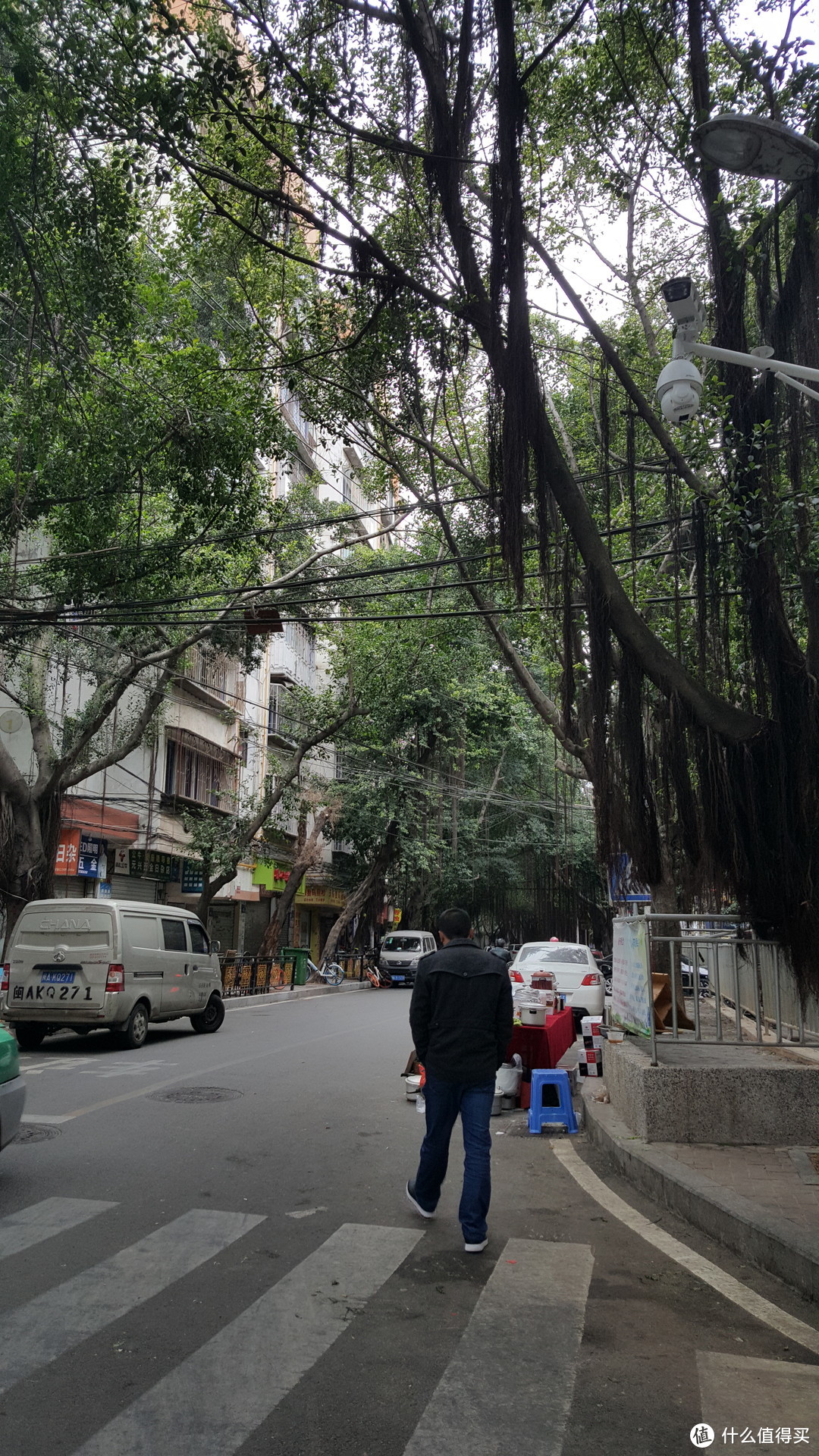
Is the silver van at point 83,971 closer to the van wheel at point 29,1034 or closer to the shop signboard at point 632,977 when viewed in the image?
the van wheel at point 29,1034

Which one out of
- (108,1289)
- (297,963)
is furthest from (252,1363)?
(297,963)

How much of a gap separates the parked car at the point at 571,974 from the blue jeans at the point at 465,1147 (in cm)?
1030

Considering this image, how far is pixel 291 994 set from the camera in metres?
27.1

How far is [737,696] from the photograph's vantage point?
7.26 metres

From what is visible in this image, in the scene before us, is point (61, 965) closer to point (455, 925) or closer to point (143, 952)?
point (143, 952)

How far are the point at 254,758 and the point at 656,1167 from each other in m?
29.8

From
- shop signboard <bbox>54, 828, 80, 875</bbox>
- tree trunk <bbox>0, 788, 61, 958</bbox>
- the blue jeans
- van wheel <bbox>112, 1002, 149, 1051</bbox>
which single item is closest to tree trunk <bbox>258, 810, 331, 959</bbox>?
shop signboard <bbox>54, 828, 80, 875</bbox>

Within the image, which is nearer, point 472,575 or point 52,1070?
point 52,1070

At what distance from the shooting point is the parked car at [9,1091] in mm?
5898

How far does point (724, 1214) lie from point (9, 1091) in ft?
13.6

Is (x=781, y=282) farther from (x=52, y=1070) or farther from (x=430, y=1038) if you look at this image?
(x=52, y=1070)

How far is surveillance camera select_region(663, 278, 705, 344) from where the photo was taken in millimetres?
6234

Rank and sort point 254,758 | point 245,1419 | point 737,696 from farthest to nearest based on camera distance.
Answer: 1. point 254,758
2. point 737,696
3. point 245,1419

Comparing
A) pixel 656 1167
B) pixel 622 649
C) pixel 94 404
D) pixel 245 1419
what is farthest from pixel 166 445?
pixel 245 1419
